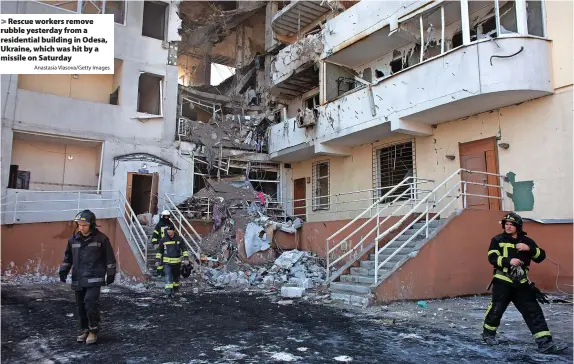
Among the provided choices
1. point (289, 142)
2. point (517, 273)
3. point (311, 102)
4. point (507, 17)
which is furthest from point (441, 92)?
point (311, 102)

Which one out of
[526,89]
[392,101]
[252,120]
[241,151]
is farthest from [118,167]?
[526,89]

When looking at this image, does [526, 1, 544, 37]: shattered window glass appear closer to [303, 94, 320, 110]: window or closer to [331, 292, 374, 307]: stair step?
[331, 292, 374, 307]: stair step

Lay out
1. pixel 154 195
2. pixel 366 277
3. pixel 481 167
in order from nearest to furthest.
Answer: pixel 366 277 → pixel 481 167 → pixel 154 195

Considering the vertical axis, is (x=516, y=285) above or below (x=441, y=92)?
below

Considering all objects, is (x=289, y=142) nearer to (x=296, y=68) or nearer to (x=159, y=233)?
(x=296, y=68)

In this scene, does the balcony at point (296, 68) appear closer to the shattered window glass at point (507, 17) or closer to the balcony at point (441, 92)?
the balcony at point (441, 92)

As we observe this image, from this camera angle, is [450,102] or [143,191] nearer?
[450,102]

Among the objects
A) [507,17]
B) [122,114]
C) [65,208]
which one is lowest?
[65,208]

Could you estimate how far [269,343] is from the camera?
513 cm

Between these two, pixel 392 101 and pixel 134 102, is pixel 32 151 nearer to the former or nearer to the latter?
pixel 134 102

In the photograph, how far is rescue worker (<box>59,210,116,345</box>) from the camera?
5.24m

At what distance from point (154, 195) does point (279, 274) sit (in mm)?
6437

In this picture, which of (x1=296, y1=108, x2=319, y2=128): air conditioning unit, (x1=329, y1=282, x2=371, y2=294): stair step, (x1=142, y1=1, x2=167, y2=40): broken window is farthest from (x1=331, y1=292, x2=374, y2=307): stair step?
(x1=142, y1=1, x2=167, y2=40): broken window

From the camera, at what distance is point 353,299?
802cm
